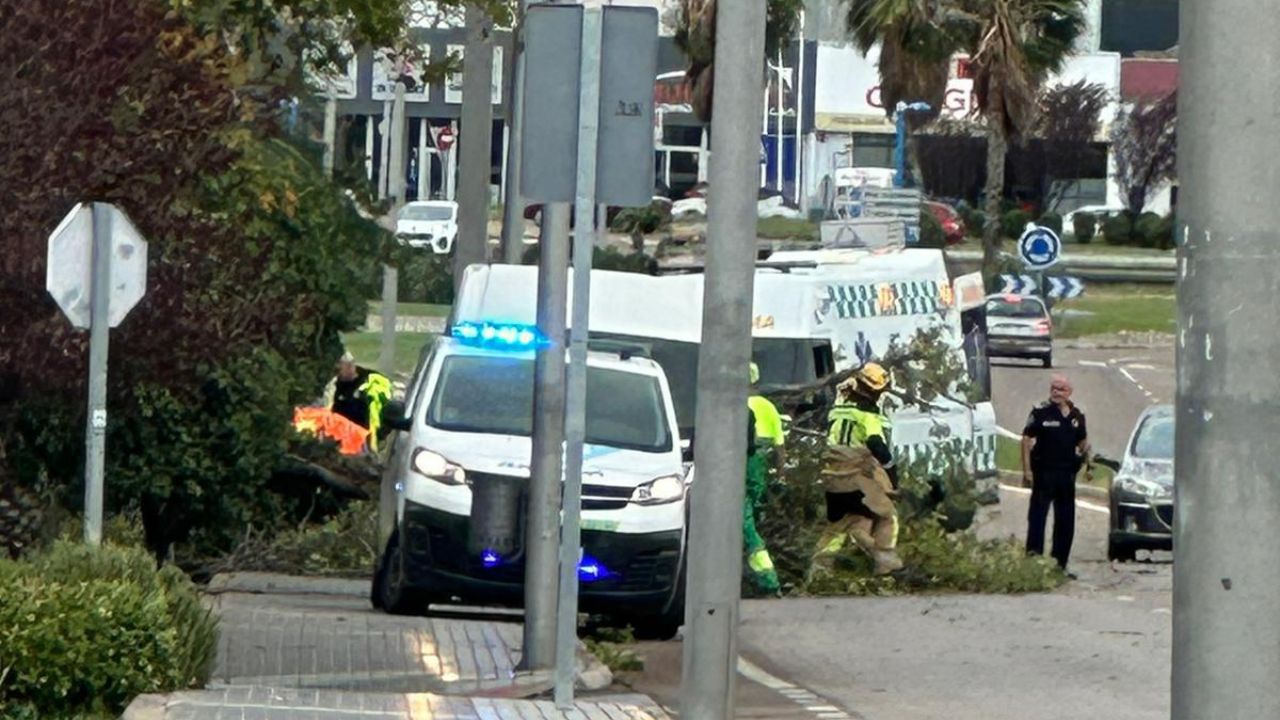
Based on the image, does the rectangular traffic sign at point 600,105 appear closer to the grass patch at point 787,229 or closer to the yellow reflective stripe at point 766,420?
the yellow reflective stripe at point 766,420

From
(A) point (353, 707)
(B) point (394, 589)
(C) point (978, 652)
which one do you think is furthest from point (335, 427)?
(A) point (353, 707)

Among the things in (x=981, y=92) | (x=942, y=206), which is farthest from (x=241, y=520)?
(x=942, y=206)

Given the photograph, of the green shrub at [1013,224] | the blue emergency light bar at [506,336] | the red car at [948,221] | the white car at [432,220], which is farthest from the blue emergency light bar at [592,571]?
the green shrub at [1013,224]

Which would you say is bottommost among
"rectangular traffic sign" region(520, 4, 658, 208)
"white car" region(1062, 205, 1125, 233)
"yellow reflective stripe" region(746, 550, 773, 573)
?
"yellow reflective stripe" region(746, 550, 773, 573)

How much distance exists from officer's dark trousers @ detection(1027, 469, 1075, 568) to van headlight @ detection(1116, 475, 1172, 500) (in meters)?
1.84

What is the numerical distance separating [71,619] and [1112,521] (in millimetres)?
13911

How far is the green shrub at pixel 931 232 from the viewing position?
55031 mm

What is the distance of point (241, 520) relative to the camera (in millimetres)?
18031

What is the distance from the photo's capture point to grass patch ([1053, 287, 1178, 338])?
5394 cm

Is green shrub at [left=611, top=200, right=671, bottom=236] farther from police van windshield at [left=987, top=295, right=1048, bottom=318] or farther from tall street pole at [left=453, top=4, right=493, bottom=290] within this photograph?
tall street pole at [left=453, top=4, right=493, bottom=290]

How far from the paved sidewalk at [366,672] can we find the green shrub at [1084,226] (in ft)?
182

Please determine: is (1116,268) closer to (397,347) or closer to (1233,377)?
(397,347)

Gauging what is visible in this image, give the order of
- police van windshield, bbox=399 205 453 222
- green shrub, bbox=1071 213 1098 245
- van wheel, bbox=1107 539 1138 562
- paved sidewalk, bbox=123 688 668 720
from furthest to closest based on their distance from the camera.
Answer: green shrub, bbox=1071 213 1098 245 < police van windshield, bbox=399 205 453 222 < van wheel, bbox=1107 539 1138 562 < paved sidewalk, bbox=123 688 668 720

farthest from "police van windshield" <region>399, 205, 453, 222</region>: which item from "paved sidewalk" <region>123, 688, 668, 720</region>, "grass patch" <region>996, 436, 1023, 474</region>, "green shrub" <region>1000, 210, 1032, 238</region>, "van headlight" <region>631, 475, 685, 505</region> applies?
"paved sidewalk" <region>123, 688, 668, 720</region>
